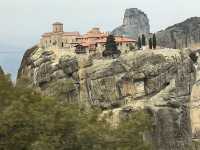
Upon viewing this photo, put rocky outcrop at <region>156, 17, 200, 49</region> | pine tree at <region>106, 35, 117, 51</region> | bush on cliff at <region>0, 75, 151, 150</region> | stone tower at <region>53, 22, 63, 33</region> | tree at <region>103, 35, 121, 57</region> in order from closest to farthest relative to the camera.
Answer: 1. bush on cliff at <region>0, 75, 151, 150</region>
2. tree at <region>103, 35, 121, 57</region>
3. pine tree at <region>106, 35, 117, 51</region>
4. stone tower at <region>53, 22, 63, 33</region>
5. rocky outcrop at <region>156, 17, 200, 49</region>

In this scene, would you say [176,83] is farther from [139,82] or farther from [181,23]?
[181,23]

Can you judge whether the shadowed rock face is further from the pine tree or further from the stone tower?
the stone tower

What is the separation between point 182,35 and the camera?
17075cm

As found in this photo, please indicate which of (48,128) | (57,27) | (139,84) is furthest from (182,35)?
(48,128)

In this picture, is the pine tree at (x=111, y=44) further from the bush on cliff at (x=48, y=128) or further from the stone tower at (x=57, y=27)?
the bush on cliff at (x=48, y=128)

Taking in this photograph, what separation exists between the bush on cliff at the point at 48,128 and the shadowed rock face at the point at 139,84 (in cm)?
6158

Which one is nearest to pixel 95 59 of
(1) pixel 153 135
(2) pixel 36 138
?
(1) pixel 153 135

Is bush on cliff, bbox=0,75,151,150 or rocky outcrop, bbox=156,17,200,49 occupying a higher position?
rocky outcrop, bbox=156,17,200,49

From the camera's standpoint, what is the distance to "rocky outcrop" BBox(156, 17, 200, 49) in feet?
539

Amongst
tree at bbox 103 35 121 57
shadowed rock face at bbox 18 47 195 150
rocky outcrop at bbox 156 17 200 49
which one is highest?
rocky outcrop at bbox 156 17 200 49

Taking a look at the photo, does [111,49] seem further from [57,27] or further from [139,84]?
[57,27]

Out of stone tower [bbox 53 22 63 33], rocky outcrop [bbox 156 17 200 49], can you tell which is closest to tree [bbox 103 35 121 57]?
stone tower [bbox 53 22 63 33]

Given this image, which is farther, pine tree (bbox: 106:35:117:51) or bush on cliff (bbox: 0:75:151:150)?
pine tree (bbox: 106:35:117:51)

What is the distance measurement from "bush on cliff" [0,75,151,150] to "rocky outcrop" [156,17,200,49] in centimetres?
11258
